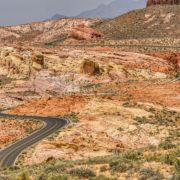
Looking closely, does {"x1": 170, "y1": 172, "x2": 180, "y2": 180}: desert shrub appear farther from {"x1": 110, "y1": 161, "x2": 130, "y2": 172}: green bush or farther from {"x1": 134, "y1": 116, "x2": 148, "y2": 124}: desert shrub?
{"x1": 134, "y1": 116, "x2": 148, "y2": 124}: desert shrub

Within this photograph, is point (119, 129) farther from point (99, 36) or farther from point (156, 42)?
point (99, 36)

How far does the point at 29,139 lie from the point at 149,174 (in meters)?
35.0

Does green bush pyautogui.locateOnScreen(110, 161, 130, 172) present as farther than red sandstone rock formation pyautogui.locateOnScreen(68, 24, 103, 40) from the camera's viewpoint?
No

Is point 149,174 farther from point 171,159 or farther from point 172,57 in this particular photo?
point 172,57

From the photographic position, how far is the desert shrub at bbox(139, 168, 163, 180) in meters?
23.2

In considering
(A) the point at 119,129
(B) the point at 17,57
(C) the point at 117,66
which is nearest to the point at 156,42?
(C) the point at 117,66

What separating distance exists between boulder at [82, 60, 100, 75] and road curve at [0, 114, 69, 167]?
4597 centimetres

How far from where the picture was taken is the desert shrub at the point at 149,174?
23.2 metres

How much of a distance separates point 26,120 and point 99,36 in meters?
118

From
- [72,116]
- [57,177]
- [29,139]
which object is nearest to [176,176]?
[57,177]

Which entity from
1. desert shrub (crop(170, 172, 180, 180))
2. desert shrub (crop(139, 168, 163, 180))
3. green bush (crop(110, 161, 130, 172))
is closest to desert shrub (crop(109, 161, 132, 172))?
green bush (crop(110, 161, 130, 172))

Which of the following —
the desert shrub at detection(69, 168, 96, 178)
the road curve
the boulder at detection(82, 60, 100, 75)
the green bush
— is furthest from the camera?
the boulder at detection(82, 60, 100, 75)

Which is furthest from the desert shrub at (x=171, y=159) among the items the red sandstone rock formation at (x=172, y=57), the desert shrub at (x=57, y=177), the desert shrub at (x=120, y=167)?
the red sandstone rock formation at (x=172, y=57)

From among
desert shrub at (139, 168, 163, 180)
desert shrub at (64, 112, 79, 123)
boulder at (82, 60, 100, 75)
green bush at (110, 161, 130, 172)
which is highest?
boulder at (82, 60, 100, 75)
